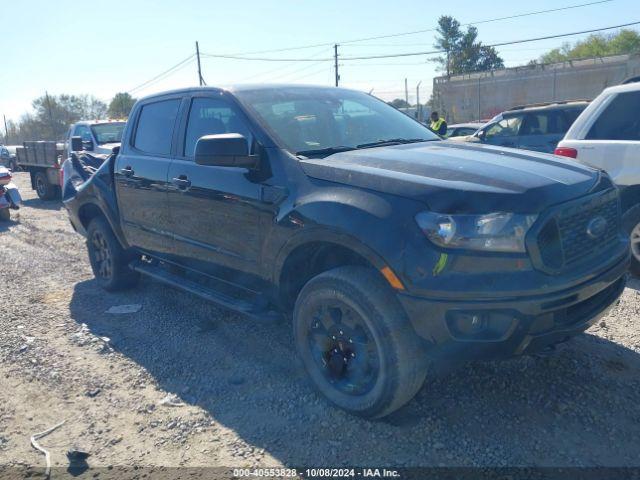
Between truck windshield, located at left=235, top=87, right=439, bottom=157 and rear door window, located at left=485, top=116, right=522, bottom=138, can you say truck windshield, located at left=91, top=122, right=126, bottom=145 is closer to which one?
rear door window, located at left=485, top=116, right=522, bottom=138

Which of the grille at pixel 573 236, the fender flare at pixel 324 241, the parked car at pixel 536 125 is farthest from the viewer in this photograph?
the parked car at pixel 536 125

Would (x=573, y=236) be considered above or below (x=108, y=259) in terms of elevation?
above

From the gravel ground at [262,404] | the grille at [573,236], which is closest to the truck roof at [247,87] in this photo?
the gravel ground at [262,404]

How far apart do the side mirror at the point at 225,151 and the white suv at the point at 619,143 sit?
3.41 meters

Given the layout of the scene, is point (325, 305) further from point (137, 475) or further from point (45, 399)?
point (45, 399)

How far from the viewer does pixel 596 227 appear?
9.80 feet

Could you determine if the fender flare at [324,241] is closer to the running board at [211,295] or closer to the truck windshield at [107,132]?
the running board at [211,295]

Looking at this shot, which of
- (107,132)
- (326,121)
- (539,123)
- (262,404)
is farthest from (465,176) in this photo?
(107,132)

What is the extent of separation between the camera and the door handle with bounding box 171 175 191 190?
4180 millimetres

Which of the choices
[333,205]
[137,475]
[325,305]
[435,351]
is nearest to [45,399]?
[137,475]

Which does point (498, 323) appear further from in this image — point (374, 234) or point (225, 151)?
point (225, 151)

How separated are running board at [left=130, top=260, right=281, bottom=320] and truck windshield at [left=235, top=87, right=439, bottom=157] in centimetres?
109

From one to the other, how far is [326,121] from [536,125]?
8.11 m

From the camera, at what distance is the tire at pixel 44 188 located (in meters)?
14.0
